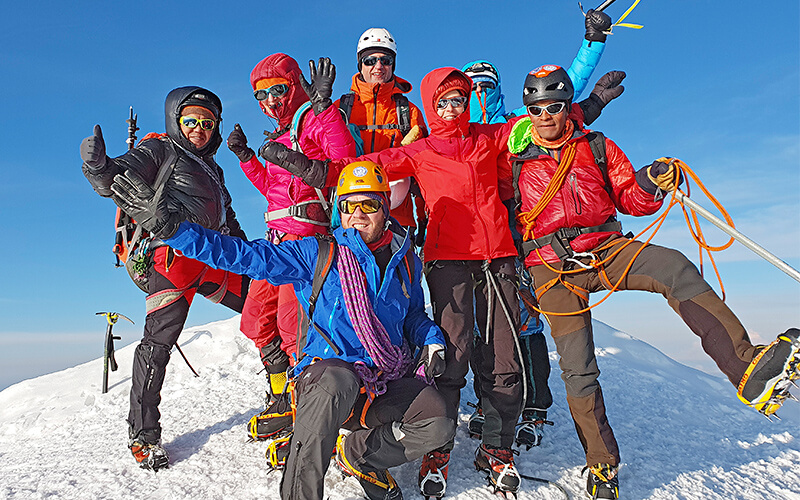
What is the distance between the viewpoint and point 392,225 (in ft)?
13.1

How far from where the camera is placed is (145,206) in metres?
3.06

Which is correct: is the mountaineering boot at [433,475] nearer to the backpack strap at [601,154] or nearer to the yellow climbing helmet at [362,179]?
the yellow climbing helmet at [362,179]

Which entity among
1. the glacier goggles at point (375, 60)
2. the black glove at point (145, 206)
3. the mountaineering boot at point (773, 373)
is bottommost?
the mountaineering boot at point (773, 373)

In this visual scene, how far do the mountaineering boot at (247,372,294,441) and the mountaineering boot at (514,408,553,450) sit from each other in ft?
7.10

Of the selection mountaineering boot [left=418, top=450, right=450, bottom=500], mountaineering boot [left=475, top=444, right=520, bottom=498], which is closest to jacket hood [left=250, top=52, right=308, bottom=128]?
Result: mountaineering boot [left=418, top=450, right=450, bottom=500]

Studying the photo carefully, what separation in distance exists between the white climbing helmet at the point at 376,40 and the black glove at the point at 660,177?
2.68 metres

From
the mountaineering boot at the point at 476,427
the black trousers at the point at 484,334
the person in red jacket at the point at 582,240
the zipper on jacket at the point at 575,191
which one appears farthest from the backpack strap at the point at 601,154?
the mountaineering boot at the point at 476,427

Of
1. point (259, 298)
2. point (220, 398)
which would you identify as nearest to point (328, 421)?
point (259, 298)

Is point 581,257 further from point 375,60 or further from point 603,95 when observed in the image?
point 375,60

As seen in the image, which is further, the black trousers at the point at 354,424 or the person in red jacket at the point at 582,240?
the person in red jacket at the point at 582,240

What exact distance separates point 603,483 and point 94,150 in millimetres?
4474

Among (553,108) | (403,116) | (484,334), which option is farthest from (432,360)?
(403,116)

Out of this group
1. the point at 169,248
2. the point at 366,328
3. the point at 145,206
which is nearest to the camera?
the point at 145,206

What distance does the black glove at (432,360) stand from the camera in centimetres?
368
